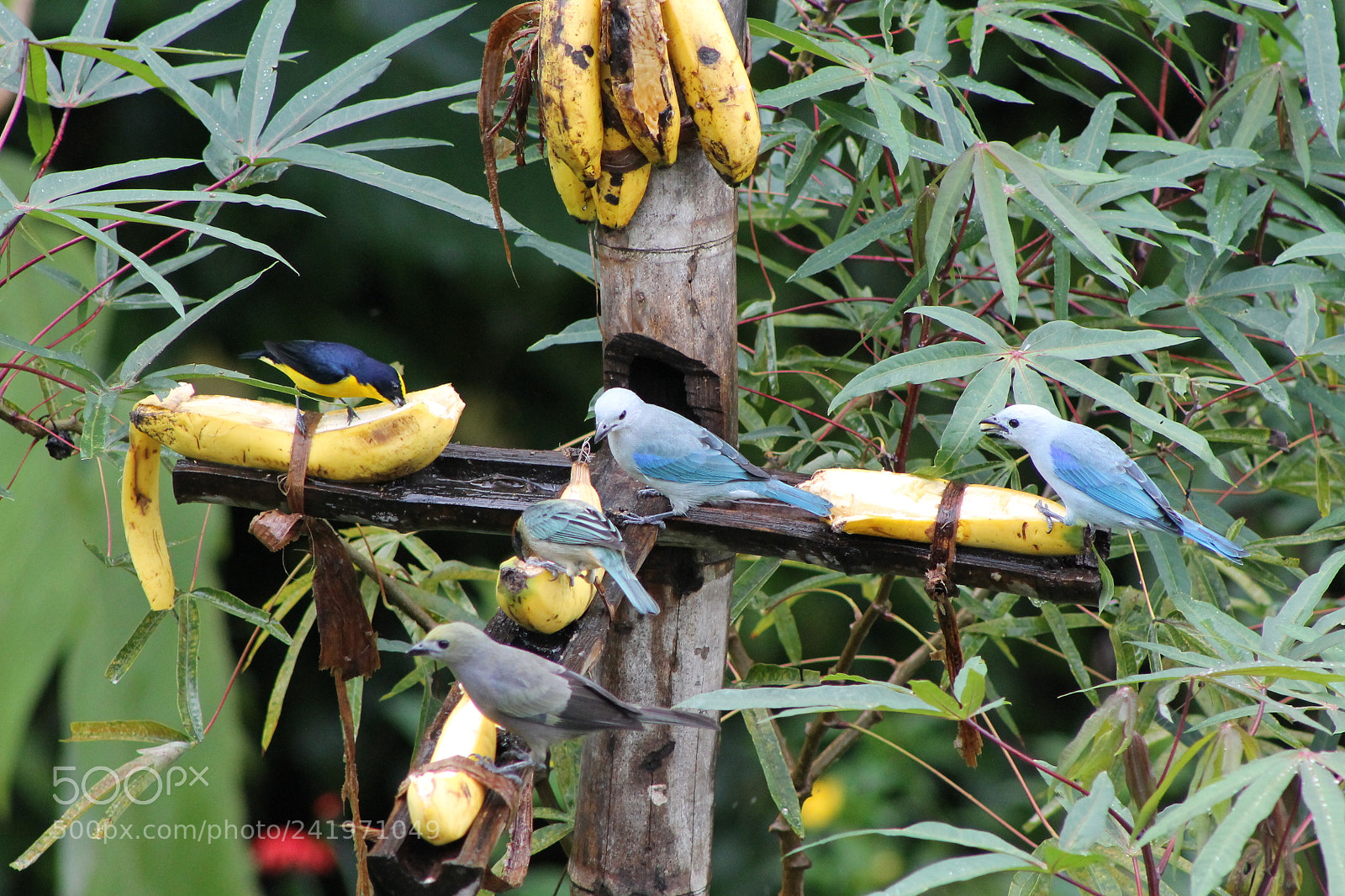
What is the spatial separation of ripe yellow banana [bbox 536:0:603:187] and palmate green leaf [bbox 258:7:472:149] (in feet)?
1.04

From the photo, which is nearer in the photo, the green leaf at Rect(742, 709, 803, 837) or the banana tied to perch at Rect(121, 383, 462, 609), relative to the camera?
the banana tied to perch at Rect(121, 383, 462, 609)

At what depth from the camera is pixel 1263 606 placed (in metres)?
2.72

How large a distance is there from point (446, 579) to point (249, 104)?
117 cm

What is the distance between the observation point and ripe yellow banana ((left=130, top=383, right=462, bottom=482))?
195 cm

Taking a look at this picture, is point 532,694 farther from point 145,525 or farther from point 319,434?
point 145,525

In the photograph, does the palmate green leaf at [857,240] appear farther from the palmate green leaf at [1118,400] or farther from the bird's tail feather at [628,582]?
the bird's tail feather at [628,582]

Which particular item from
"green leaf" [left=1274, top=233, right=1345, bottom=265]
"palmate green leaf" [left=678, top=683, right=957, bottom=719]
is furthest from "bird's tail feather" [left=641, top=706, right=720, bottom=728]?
"green leaf" [left=1274, top=233, right=1345, bottom=265]

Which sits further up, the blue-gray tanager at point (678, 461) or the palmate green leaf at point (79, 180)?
the palmate green leaf at point (79, 180)

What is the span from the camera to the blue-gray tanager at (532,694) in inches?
62.9

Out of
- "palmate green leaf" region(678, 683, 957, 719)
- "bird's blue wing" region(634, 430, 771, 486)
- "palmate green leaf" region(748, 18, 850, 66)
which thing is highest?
"palmate green leaf" region(748, 18, 850, 66)

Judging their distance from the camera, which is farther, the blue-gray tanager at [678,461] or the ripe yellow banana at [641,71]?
the blue-gray tanager at [678,461]

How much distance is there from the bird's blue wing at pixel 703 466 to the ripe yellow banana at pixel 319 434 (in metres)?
0.37

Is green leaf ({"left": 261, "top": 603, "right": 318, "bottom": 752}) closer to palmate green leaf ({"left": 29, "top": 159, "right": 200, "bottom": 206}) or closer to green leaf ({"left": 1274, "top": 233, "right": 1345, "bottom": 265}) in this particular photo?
palmate green leaf ({"left": 29, "top": 159, "right": 200, "bottom": 206})

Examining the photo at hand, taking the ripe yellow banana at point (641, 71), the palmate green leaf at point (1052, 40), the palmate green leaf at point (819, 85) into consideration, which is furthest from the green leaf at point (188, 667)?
the palmate green leaf at point (1052, 40)
